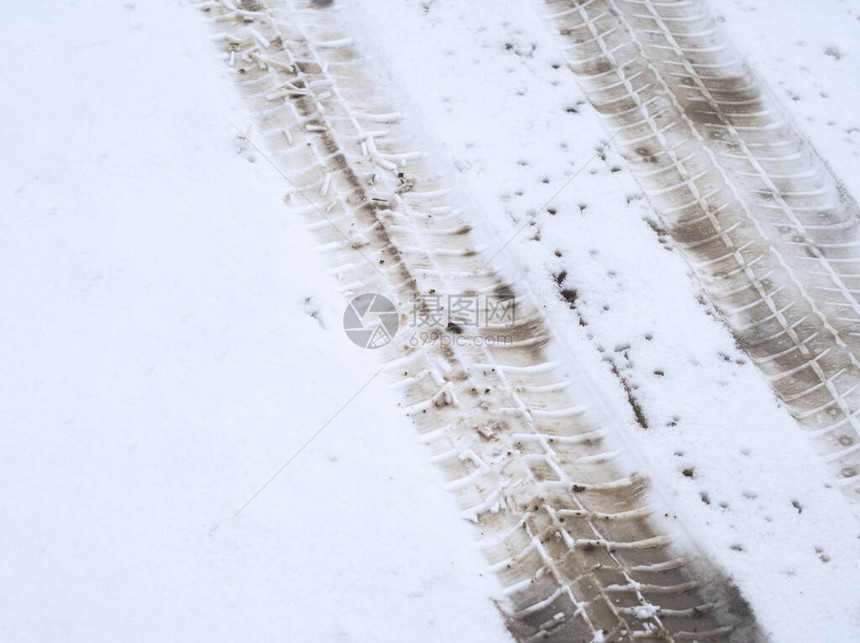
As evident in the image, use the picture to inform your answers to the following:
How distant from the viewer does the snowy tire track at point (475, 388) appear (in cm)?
269

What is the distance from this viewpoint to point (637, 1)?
441cm

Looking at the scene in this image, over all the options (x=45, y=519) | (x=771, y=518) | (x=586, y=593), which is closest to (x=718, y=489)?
(x=771, y=518)

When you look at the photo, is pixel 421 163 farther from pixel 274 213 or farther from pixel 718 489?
pixel 718 489

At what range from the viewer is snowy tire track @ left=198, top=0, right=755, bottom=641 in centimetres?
269

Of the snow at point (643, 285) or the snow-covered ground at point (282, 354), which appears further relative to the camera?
the snow at point (643, 285)

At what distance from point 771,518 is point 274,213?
2494mm

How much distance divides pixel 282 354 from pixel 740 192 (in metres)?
2.33

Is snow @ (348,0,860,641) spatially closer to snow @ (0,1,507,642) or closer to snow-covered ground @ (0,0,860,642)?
snow-covered ground @ (0,0,860,642)

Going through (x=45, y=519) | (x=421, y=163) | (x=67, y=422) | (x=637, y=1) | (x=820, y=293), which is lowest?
(x=820, y=293)

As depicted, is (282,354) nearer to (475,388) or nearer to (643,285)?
(475,388)

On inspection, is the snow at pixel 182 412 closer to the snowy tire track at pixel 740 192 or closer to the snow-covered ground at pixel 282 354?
the snow-covered ground at pixel 282 354

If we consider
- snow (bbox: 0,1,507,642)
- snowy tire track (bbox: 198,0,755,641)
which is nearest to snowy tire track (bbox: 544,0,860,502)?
A: snowy tire track (bbox: 198,0,755,641)

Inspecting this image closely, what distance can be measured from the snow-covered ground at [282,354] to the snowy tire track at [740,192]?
13 centimetres

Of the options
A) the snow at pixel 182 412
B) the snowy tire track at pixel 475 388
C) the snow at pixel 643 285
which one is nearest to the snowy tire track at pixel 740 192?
the snow at pixel 643 285
